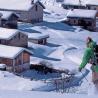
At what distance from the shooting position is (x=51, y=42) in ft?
116

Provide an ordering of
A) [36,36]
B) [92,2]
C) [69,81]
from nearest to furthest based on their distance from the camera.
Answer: [69,81], [36,36], [92,2]

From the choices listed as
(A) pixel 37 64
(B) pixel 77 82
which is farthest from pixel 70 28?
(B) pixel 77 82

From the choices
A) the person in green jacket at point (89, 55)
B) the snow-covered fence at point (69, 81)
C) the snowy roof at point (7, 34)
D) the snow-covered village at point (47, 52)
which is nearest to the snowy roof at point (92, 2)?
the snow-covered village at point (47, 52)

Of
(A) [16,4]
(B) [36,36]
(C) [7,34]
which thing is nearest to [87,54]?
(C) [7,34]

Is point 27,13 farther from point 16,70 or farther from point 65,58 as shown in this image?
point 16,70

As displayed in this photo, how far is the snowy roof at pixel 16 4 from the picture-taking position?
146 ft

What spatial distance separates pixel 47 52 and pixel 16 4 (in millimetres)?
16343

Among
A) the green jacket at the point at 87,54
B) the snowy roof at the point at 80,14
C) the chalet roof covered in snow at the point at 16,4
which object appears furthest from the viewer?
the snowy roof at the point at 80,14

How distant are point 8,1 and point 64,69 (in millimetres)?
24364

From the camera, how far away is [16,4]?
45.5 meters

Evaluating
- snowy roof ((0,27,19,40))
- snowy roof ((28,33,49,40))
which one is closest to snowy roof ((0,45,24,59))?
snowy roof ((0,27,19,40))

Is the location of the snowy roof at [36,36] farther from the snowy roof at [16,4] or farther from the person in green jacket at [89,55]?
the person in green jacket at [89,55]

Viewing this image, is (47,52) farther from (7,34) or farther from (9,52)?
(9,52)

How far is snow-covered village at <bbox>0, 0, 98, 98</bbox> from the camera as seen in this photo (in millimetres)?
6047
